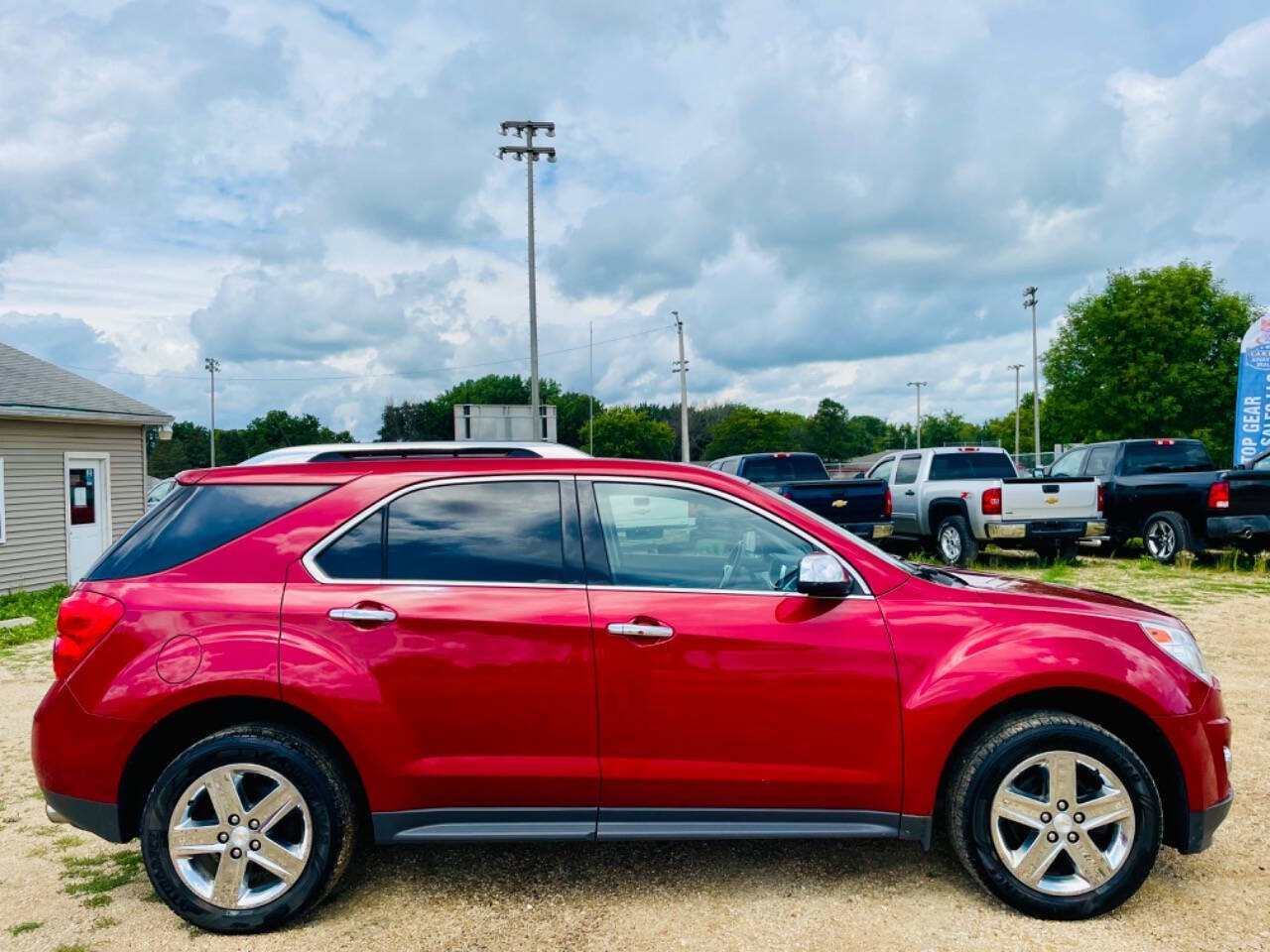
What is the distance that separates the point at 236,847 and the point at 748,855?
206 cm

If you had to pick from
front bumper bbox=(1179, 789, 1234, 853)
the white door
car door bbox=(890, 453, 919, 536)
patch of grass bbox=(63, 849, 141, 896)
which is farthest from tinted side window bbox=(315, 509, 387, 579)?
the white door

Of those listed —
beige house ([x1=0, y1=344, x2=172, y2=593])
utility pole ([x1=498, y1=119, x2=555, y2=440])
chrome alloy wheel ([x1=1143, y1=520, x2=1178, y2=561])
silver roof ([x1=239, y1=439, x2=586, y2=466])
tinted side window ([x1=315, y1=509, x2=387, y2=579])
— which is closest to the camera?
tinted side window ([x1=315, y1=509, x2=387, y2=579])

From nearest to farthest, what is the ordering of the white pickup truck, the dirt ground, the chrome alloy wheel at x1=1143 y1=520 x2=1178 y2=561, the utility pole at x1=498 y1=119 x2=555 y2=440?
the dirt ground < the white pickup truck < the chrome alloy wheel at x1=1143 y1=520 x2=1178 y2=561 < the utility pole at x1=498 y1=119 x2=555 y2=440

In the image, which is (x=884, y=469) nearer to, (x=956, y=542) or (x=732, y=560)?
(x=956, y=542)

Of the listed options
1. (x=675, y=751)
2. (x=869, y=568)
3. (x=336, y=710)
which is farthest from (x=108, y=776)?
(x=869, y=568)

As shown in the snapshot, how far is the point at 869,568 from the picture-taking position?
11.2 feet

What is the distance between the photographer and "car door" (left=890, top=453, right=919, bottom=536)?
1475 cm

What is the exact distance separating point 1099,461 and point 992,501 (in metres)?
3.17

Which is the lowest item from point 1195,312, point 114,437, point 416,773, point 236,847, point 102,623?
point 236,847

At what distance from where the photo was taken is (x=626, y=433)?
93375mm

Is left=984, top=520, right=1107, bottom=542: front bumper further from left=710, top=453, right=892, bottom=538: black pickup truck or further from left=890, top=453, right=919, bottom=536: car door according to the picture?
left=890, top=453, right=919, bottom=536: car door

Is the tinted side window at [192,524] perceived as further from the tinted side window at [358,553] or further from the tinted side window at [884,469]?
the tinted side window at [884,469]

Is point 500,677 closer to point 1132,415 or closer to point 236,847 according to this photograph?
point 236,847

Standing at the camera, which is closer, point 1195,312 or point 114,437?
point 114,437
